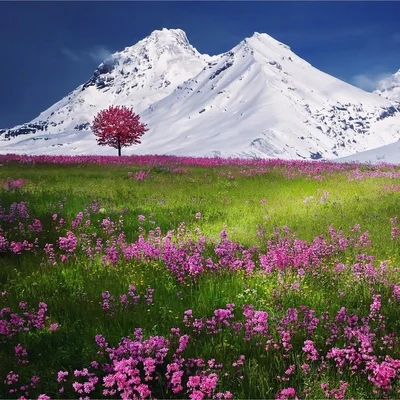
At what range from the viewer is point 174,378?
9.84 ft

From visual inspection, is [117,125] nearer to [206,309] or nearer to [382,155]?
[382,155]

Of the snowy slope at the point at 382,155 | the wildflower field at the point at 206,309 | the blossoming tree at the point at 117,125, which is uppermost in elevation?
the blossoming tree at the point at 117,125

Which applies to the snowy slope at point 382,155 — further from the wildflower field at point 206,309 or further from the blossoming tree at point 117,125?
the wildflower field at point 206,309

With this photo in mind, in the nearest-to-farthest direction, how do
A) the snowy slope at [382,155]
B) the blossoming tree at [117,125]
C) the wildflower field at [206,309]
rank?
the wildflower field at [206,309], the snowy slope at [382,155], the blossoming tree at [117,125]

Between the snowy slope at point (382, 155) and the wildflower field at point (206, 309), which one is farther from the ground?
the snowy slope at point (382, 155)

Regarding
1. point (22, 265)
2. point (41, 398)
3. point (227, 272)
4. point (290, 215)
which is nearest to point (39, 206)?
point (22, 265)

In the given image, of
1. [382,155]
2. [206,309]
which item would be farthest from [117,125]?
[206,309]

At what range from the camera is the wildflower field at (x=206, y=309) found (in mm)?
3402

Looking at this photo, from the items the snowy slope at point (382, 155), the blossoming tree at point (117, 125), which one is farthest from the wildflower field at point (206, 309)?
the blossoming tree at point (117, 125)

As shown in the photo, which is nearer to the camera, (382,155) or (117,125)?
(382,155)

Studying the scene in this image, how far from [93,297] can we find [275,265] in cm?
251

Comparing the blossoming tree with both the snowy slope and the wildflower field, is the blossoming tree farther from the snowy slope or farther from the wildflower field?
the wildflower field

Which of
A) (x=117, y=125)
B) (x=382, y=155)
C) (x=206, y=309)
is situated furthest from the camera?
(x=117, y=125)

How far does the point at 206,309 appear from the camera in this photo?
16.2 ft
